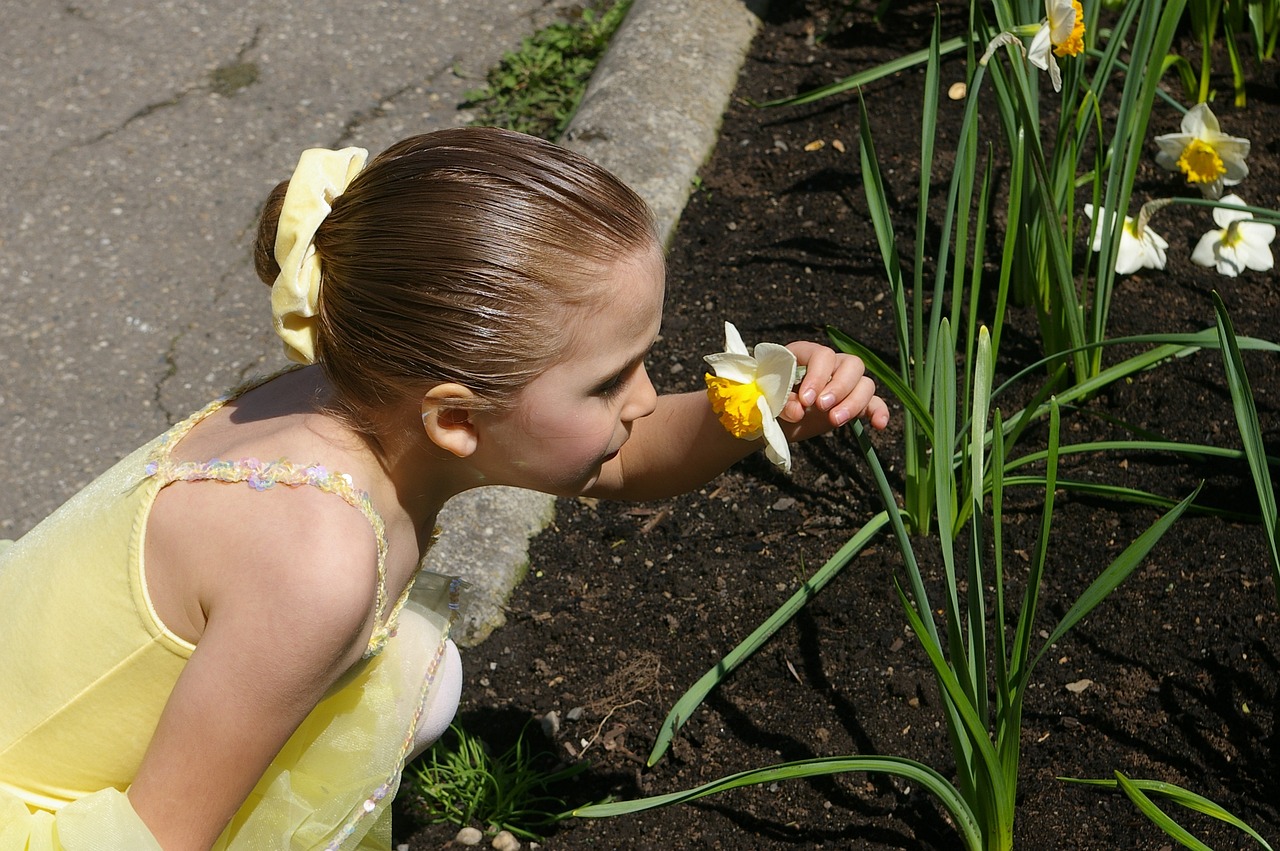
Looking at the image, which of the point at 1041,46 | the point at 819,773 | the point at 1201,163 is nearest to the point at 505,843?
the point at 819,773

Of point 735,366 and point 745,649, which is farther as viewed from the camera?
point 745,649

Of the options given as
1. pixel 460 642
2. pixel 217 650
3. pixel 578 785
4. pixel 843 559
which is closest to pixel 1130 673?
pixel 843 559

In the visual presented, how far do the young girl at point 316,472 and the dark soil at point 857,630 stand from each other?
0.58 metres

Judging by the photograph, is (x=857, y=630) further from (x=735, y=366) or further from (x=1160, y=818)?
(x=735, y=366)

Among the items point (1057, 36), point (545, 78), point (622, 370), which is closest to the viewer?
point (622, 370)

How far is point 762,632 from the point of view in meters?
1.71

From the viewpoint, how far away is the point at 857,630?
1.88 metres

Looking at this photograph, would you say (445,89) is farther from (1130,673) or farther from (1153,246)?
(1130,673)

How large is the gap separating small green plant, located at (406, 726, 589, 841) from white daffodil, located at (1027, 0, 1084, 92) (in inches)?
48.5

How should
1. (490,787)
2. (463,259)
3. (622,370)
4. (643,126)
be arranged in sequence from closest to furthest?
(463,259)
(622,370)
(490,787)
(643,126)

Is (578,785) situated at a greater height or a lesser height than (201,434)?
lesser

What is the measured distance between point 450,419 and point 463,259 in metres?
0.18

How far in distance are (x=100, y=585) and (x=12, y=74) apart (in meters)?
2.85

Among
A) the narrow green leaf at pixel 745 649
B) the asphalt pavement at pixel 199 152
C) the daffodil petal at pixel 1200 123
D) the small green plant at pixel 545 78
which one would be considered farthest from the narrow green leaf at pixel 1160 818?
the small green plant at pixel 545 78
